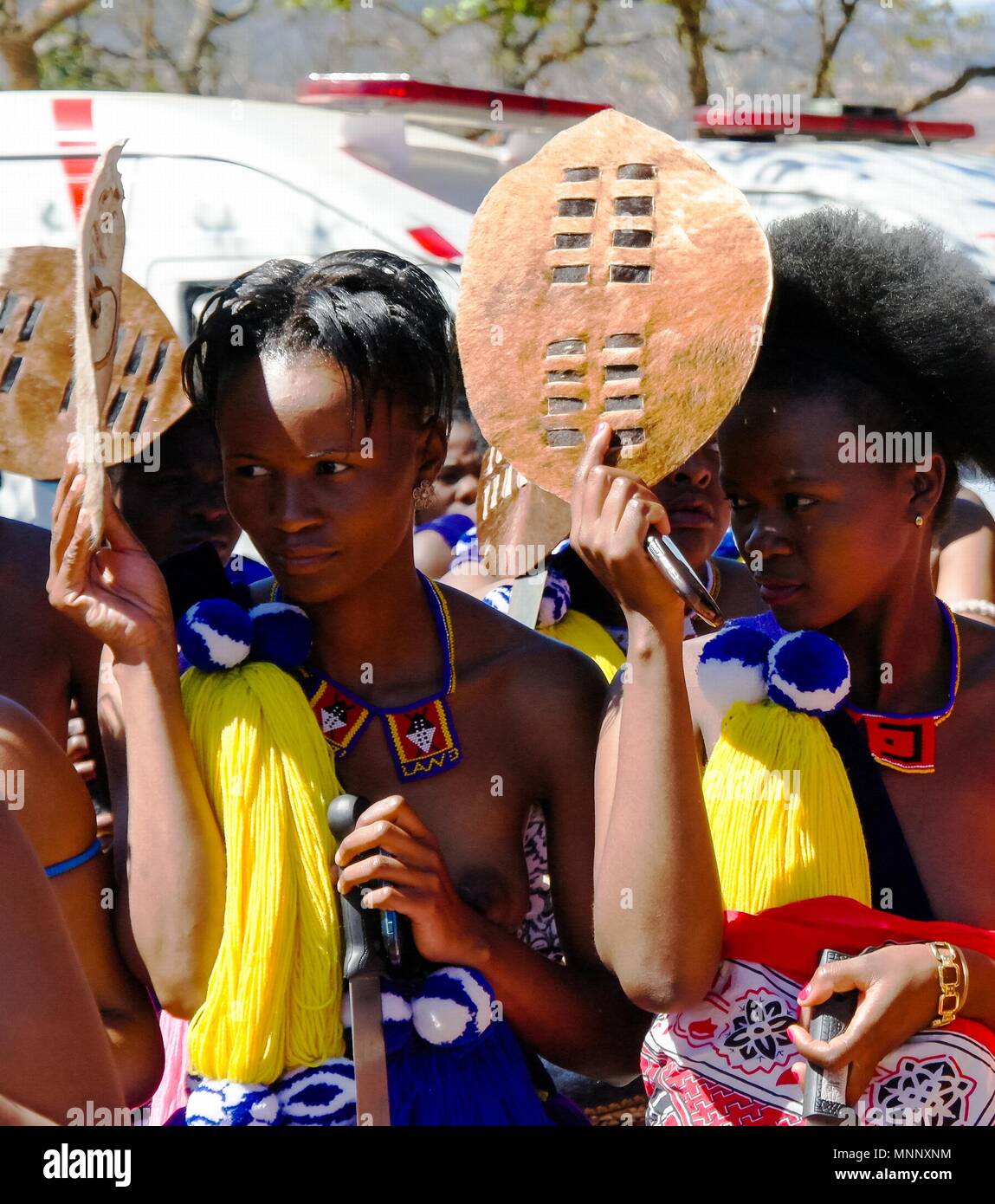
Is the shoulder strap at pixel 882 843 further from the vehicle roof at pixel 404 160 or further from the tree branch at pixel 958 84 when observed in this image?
the tree branch at pixel 958 84

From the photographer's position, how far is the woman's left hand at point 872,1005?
1.75 metres

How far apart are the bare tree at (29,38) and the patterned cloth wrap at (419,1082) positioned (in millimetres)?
7195

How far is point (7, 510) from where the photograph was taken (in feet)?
13.8

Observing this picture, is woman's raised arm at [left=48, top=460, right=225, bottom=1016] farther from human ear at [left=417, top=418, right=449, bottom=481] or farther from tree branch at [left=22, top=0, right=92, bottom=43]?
tree branch at [left=22, top=0, right=92, bottom=43]

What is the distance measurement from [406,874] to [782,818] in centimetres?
46

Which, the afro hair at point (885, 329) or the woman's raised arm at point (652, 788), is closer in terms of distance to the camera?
the woman's raised arm at point (652, 788)

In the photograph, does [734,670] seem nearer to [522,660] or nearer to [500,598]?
[522,660]

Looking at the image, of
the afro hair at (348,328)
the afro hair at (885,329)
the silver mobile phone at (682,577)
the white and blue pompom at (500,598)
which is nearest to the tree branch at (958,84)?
the white and blue pompom at (500,598)

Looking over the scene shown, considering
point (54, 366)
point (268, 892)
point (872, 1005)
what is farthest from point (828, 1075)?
point (54, 366)

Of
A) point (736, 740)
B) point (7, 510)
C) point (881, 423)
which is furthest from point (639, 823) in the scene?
point (7, 510)

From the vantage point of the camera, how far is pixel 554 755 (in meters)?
2.11

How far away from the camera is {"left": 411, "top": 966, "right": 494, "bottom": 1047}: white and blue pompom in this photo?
1.90 metres
